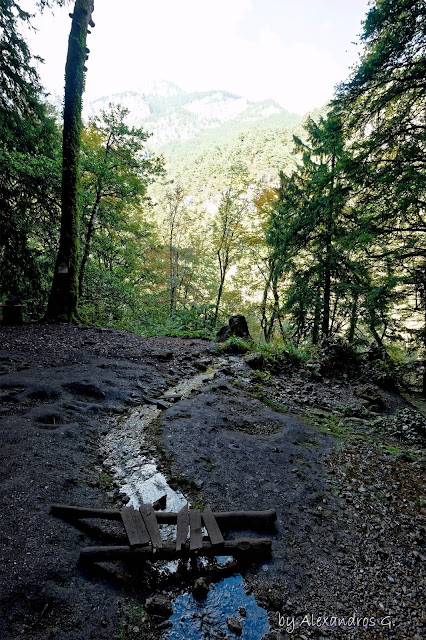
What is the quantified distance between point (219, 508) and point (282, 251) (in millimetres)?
12250

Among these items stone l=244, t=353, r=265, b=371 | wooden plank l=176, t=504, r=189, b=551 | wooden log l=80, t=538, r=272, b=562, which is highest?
stone l=244, t=353, r=265, b=371

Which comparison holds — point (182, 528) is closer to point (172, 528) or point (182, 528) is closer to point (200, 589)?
point (172, 528)

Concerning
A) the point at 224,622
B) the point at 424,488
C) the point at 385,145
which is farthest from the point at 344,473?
the point at 385,145

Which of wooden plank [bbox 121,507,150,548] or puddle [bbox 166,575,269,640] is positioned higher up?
wooden plank [bbox 121,507,150,548]

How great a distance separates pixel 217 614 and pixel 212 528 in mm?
606

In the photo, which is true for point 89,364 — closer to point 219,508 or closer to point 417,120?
point 219,508

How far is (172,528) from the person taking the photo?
303 centimetres

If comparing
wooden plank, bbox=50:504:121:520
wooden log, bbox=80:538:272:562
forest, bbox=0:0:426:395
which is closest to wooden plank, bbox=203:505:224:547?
wooden log, bbox=80:538:272:562

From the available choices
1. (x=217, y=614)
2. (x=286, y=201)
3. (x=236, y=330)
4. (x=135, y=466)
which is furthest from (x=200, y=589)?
(x=286, y=201)

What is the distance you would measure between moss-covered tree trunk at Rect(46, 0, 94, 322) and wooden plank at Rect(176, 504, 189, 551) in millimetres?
8053

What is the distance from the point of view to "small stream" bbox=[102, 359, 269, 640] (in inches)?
86.4

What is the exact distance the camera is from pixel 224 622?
88.5 inches

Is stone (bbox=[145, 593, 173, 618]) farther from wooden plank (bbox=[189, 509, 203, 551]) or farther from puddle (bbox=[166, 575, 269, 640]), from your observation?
wooden plank (bbox=[189, 509, 203, 551])

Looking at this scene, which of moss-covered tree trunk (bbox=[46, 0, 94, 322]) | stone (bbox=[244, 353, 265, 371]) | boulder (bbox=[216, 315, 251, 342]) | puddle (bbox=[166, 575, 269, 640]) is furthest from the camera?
boulder (bbox=[216, 315, 251, 342])
